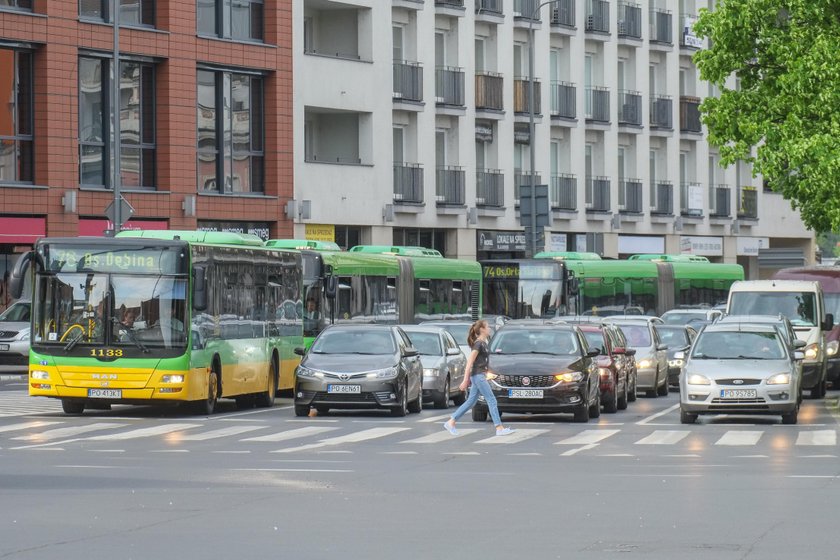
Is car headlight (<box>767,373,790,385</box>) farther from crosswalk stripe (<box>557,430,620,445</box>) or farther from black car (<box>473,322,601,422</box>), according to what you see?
crosswalk stripe (<box>557,430,620,445</box>)

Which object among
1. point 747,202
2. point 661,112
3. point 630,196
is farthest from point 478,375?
point 747,202

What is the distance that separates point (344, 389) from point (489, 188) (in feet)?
116

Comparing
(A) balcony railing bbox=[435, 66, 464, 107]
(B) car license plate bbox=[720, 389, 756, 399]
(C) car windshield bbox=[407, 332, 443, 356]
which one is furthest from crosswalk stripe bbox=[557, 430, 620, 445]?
(A) balcony railing bbox=[435, 66, 464, 107]

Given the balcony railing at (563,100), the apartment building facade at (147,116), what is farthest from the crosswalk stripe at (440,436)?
the balcony railing at (563,100)

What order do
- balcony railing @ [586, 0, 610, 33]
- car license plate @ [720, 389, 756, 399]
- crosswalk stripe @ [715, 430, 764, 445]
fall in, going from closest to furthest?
crosswalk stripe @ [715, 430, 764, 445] → car license plate @ [720, 389, 756, 399] → balcony railing @ [586, 0, 610, 33]

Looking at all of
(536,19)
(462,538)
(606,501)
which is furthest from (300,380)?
(536,19)

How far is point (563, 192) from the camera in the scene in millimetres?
69312

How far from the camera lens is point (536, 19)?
66.4 m

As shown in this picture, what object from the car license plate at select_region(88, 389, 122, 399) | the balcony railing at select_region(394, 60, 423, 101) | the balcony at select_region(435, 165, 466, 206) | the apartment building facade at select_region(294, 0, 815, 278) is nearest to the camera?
the car license plate at select_region(88, 389, 122, 399)

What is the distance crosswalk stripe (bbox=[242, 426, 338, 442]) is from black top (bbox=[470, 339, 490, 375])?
226 centimetres

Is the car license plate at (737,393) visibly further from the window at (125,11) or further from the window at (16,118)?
the window at (125,11)

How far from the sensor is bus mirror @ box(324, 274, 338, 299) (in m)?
39.9

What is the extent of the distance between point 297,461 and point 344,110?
123 feet

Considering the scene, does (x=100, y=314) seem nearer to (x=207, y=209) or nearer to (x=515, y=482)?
(x=515, y=482)
